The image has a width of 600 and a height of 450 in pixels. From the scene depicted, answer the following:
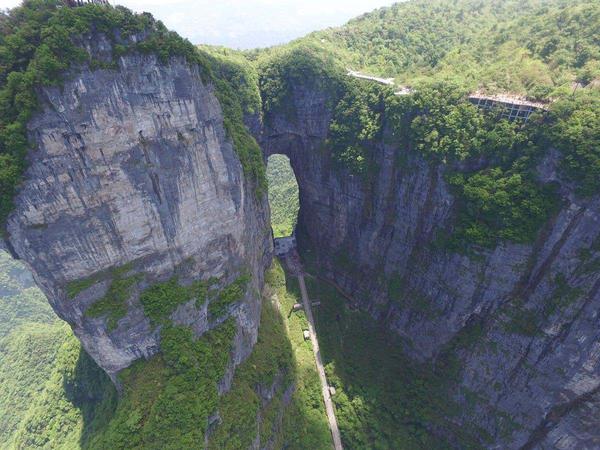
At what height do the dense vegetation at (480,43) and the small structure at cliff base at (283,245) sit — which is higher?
the dense vegetation at (480,43)

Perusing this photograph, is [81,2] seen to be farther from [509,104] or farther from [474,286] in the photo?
[474,286]

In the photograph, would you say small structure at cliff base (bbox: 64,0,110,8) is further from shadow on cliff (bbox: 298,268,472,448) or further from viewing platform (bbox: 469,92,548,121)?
shadow on cliff (bbox: 298,268,472,448)

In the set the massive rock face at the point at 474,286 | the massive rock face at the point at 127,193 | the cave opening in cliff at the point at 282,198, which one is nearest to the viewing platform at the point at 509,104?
the massive rock face at the point at 474,286

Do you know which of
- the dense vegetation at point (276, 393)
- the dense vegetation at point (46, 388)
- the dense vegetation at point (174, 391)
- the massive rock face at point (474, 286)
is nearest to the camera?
the dense vegetation at point (174, 391)

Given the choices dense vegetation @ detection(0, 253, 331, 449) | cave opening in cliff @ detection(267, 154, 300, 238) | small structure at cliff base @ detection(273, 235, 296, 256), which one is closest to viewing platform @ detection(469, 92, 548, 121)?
dense vegetation @ detection(0, 253, 331, 449)

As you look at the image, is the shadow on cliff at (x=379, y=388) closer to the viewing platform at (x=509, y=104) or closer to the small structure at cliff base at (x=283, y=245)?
the small structure at cliff base at (x=283, y=245)

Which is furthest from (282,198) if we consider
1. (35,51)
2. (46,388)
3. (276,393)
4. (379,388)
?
(35,51)
